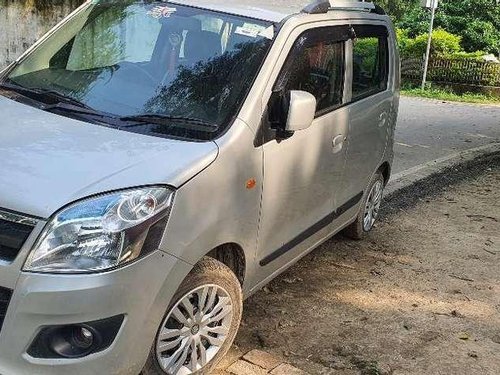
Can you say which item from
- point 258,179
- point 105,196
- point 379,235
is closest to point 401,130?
point 379,235

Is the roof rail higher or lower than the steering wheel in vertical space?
higher

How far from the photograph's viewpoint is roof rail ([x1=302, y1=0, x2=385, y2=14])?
13.3ft

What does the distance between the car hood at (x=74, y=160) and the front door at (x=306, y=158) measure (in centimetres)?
61

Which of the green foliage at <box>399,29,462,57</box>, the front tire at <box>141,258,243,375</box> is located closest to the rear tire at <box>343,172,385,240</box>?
the front tire at <box>141,258,243,375</box>

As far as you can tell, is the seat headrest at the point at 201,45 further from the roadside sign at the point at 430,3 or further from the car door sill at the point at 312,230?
the roadside sign at the point at 430,3

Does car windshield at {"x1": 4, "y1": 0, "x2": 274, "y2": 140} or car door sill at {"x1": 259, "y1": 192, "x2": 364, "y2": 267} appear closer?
car windshield at {"x1": 4, "y1": 0, "x2": 274, "y2": 140}

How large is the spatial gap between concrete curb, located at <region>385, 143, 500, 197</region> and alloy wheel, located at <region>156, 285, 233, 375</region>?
3.97 m

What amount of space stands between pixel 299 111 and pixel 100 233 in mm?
1349

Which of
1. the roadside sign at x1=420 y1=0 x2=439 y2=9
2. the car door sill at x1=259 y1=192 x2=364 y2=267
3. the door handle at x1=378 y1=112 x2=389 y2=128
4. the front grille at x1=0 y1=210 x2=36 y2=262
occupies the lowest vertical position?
the roadside sign at x1=420 y1=0 x2=439 y2=9

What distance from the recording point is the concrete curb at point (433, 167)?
287 inches

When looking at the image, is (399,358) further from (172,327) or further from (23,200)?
(23,200)

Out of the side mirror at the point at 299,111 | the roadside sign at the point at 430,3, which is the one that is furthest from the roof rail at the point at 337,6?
the roadside sign at the point at 430,3

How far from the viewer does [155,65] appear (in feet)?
12.1

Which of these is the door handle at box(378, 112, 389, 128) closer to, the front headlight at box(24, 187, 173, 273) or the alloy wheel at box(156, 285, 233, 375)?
the alloy wheel at box(156, 285, 233, 375)
